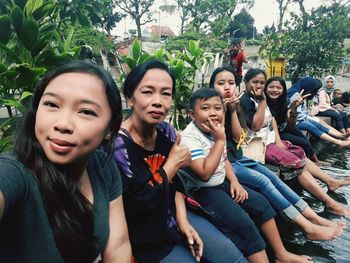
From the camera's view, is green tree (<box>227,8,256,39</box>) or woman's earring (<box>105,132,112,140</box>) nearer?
woman's earring (<box>105,132,112,140</box>)

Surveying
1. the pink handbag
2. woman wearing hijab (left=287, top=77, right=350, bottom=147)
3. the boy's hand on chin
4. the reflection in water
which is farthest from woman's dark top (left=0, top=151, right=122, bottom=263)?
woman wearing hijab (left=287, top=77, right=350, bottom=147)

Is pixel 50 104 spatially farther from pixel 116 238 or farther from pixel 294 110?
pixel 294 110

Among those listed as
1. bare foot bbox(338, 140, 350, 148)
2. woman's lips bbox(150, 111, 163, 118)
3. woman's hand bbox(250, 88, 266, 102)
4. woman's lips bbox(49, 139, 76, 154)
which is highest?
woman's lips bbox(49, 139, 76, 154)

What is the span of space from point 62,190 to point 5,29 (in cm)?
185

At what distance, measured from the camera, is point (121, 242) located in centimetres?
143

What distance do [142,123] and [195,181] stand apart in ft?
2.16

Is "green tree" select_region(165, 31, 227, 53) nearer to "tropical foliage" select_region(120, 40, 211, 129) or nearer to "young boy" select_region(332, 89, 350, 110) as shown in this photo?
"young boy" select_region(332, 89, 350, 110)

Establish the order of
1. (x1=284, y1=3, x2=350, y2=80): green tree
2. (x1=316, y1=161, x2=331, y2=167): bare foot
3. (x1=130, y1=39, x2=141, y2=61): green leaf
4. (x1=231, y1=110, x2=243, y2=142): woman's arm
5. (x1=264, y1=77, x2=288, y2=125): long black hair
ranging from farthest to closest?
(x1=284, y1=3, x2=350, y2=80): green tree
(x1=316, y1=161, x2=331, y2=167): bare foot
(x1=264, y1=77, x2=288, y2=125): long black hair
(x1=130, y1=39, x2=141, y2=61): green leaf
(x1=231, y1=110, x2=243, y2=142): woman's arm

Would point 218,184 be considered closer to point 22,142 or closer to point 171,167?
point 171,167

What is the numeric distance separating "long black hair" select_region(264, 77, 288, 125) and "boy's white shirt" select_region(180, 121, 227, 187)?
2.24 metres

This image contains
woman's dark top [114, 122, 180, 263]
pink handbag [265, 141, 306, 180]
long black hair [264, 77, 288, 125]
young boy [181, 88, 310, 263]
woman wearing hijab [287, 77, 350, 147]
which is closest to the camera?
woman's dark top [114, 122, 180, 263]

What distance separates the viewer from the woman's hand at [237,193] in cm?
254

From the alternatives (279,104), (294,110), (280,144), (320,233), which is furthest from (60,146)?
(294,110)

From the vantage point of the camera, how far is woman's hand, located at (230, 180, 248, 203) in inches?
100
